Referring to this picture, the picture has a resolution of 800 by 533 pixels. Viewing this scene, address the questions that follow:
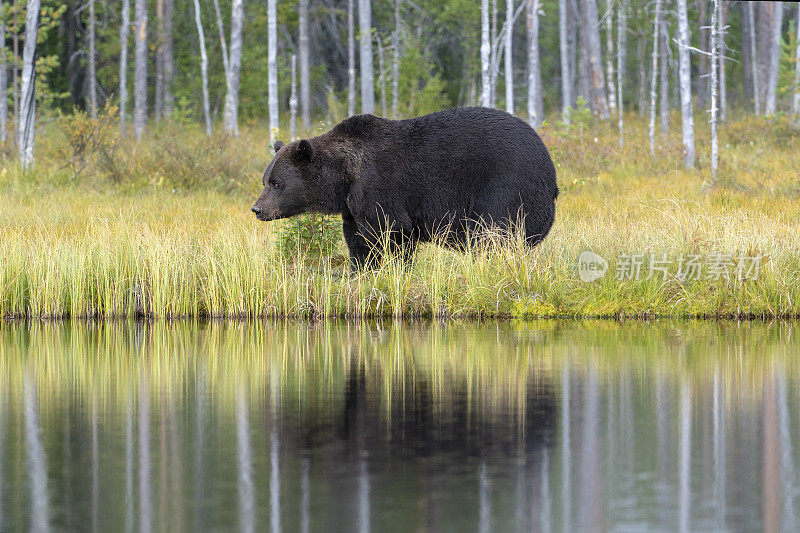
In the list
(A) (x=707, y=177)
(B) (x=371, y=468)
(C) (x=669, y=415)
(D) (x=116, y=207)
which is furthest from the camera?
(A) (x=707, y=177)

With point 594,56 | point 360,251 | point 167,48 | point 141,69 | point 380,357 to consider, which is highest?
point 167,48

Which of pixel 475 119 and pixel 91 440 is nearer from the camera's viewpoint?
pixel 91 440

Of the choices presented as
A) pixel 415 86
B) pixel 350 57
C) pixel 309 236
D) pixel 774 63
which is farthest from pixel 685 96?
pixel 350 57

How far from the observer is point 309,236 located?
11.0 m

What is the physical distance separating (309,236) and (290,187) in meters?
0.87

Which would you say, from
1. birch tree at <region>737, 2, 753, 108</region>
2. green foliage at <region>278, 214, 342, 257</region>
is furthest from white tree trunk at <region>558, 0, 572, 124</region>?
green foliage at <region>278, 214, 342, 257</region>

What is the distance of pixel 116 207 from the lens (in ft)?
48.9

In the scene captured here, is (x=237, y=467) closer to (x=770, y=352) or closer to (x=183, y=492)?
(x=183, y=492)

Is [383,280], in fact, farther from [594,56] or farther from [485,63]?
[594,56]

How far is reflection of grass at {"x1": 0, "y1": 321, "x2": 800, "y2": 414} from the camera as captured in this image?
654cm

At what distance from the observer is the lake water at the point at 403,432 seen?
4055 millimetres

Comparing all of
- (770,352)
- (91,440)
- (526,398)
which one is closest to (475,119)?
(770,352)

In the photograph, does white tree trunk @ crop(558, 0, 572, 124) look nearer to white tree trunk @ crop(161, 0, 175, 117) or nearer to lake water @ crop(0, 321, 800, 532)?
white tree trunk @ crop(161, 0, 175, 117)

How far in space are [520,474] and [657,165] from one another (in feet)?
54.0
